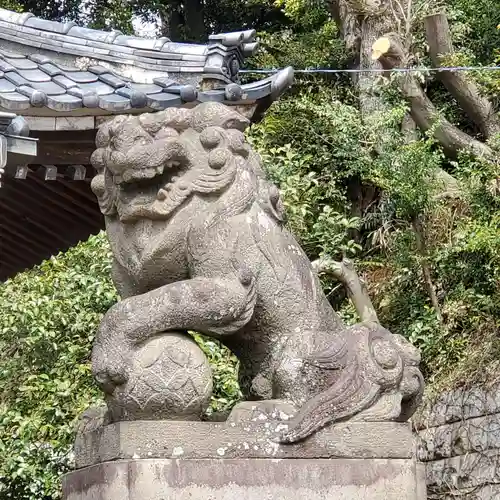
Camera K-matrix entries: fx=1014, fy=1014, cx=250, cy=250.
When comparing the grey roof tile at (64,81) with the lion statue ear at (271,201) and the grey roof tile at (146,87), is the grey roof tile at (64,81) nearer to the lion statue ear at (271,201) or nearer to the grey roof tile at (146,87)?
the grey roof tile at (146,87)

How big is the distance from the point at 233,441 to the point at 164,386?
264 millimetres

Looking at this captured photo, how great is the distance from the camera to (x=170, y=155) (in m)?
3.26

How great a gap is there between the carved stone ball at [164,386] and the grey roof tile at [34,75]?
2151 millimetres

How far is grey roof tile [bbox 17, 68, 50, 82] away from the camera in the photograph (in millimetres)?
4828

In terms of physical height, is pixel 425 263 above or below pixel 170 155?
above

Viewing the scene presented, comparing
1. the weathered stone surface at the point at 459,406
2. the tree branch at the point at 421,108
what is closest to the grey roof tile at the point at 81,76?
the weathered stone surface at the point at 459,406

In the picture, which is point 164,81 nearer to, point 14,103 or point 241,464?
point 14,103

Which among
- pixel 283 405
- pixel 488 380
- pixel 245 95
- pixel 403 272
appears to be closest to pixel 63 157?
pixel 245 95

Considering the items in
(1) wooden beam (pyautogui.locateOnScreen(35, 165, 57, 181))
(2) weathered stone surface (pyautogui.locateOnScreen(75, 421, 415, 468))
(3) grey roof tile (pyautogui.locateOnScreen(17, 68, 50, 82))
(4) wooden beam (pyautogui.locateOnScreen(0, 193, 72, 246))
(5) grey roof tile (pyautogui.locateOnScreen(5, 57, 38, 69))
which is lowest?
(2) weathered stone surface (pyautogui.locateOnScreen(75, 421, 415, 468))

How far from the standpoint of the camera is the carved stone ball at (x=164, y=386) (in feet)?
9.95

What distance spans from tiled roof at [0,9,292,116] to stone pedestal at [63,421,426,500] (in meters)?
1.81

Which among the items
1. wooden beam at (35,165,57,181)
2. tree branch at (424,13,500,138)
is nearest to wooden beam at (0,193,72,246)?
wooden beam at (35,165,57,181)

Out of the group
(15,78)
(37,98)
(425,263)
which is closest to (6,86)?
(15,78)

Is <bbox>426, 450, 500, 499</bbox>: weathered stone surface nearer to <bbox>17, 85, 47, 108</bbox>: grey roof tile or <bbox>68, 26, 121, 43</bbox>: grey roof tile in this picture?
<bbox>68, 26, 121, 43</bbox>: grey roof tile
